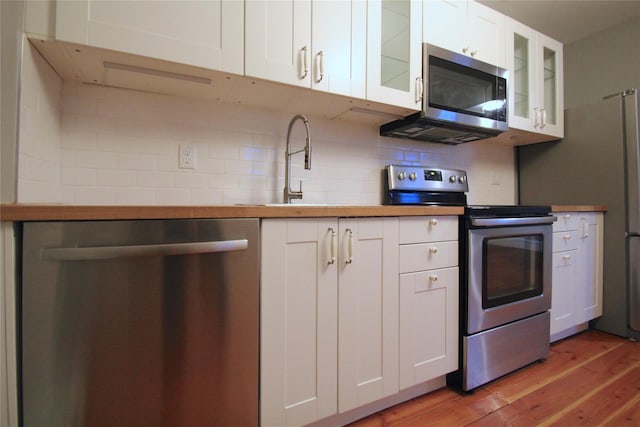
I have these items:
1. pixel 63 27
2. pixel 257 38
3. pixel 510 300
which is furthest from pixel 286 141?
pixel 510 300

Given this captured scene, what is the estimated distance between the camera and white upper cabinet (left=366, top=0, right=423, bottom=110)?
150cm

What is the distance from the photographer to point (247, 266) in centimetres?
97

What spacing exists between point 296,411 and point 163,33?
1.49m

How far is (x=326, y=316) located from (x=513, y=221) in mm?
1177

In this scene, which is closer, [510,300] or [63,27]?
[63,27]

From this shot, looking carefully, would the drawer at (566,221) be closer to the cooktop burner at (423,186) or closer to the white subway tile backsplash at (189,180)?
the cooktop burner at (423,186)

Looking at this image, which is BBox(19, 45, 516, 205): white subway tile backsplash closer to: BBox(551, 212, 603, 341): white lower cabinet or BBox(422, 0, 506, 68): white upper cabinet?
BBox(422, 0, 506, 68): white upper cabinet

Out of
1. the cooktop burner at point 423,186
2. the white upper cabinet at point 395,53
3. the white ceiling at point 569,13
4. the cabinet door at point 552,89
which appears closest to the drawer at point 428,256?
the cooktop burner at point 423,186

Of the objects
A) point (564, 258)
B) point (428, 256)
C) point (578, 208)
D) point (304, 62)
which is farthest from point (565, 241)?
point (304, 62)

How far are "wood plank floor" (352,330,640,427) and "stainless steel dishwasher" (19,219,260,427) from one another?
722 mm

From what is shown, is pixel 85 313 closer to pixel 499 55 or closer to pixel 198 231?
pixel 198 231

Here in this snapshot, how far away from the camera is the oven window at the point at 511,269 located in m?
1.50

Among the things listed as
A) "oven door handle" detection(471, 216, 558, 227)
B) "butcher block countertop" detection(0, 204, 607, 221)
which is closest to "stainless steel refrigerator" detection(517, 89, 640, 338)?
"oven door handle" detection(471, 216, 558, 227)

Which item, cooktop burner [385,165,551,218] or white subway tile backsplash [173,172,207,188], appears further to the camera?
cooktop burner [385,165,551,218]
